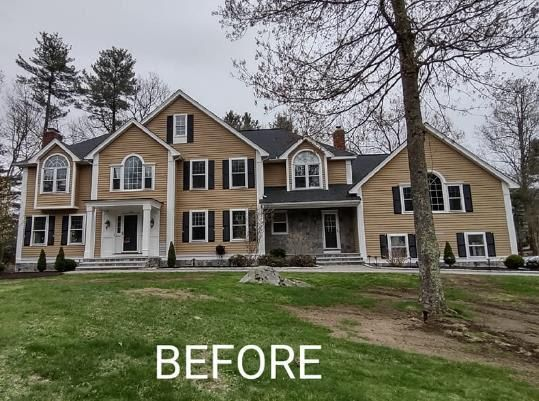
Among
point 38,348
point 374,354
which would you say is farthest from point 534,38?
point 38,348

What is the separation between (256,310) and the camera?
317 inches

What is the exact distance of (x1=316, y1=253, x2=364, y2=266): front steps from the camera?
61.8 ft

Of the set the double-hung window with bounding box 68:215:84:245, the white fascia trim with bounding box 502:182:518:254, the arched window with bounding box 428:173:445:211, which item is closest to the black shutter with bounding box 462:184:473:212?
the arched window with bounding box 428:173:445:211

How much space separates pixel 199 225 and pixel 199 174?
264 cm

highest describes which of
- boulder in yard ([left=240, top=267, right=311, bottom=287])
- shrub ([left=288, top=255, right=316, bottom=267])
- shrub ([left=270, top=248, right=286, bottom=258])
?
shrub ([left=270, top=248, right=286, bottom=258])

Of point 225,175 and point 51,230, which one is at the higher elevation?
point 225,175

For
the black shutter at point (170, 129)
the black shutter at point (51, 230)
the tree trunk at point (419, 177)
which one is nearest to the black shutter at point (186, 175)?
the black shutter at point (170, 129)

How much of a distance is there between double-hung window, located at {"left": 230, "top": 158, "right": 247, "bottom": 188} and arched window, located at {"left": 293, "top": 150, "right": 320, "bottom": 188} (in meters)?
2.69

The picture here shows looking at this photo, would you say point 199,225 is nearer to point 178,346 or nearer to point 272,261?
point 272,261

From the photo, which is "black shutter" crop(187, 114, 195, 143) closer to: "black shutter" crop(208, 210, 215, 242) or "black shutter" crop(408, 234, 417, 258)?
"black shutter" crop(208, 210, 215, 242)

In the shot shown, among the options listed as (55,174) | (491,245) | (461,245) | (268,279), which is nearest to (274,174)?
(461,245)

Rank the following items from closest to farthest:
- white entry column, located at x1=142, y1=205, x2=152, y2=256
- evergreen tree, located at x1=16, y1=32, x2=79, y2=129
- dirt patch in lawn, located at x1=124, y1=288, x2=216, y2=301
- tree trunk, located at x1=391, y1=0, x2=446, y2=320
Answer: tree trunk, located at x1=391, y1=0, x2=446, y2=320 < dirt patch in lawn, located at x1=124, y1=288, x2=216, y2=301 < white entry column, located at x1=142, y1=205, x2=152, y2=256 < evergreen tree, located at x1=16, y1=32, x2=79, y2=129

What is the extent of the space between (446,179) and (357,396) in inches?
691

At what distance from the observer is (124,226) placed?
2047cm
